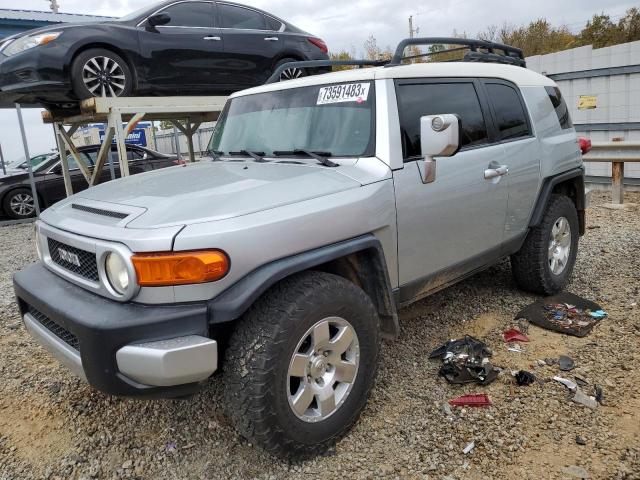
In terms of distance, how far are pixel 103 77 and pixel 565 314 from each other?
5.97 meters

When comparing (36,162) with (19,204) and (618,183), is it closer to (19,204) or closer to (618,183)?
(19,204)

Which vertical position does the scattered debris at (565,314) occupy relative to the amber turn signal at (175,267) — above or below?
below

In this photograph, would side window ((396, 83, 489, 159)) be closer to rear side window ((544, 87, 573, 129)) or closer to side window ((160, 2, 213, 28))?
rear side window ((544, 87, 573, 129))

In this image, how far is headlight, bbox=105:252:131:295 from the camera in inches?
86.4

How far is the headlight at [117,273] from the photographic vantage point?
7.20ft

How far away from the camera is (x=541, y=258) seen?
4273mm

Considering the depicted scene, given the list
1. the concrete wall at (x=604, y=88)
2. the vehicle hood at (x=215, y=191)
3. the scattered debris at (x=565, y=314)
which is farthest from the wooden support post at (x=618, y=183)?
the vehicle hood at (x=215, y=191)

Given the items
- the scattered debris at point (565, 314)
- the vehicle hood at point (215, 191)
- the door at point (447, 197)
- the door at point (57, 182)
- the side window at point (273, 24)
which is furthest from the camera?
the door at point (57, 182)

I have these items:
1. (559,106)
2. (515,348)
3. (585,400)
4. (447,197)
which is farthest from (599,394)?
(559,106)

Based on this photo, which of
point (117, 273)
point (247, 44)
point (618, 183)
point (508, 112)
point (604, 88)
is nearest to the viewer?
point (117, 273)

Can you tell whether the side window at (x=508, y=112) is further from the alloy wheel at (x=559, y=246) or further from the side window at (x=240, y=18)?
the side window at (x=240, y=18)

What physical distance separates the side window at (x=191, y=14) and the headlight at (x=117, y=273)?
571cm

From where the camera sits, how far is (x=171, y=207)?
93.2 inches

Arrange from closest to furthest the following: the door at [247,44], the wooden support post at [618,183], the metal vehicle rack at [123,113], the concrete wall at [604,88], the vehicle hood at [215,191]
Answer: the vehicle hood at [215,191]
the metal vehicle rack at [123,113]
the door at [247,44]
the wooden support post at [618,183]
the concrete wall at [604,88]
